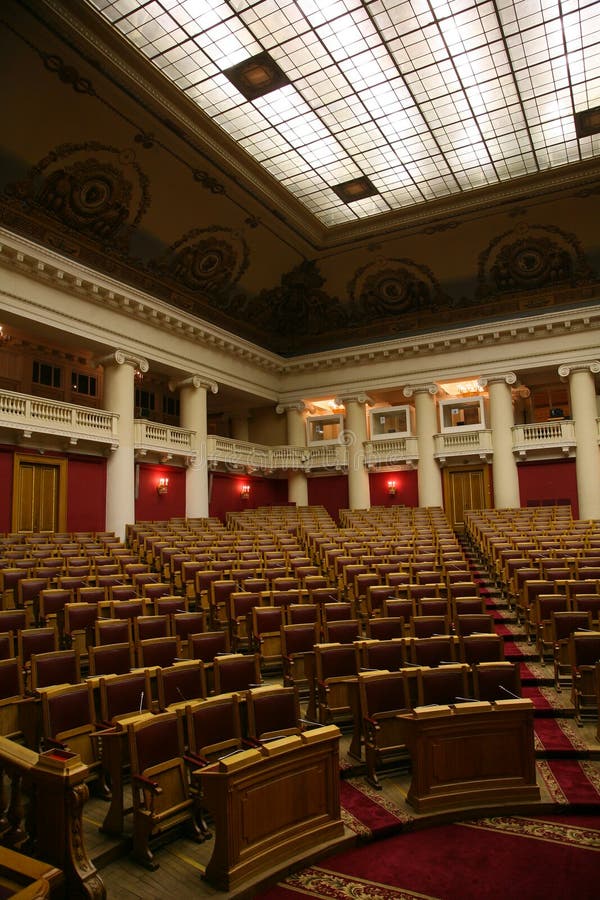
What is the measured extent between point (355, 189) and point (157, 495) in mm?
9559

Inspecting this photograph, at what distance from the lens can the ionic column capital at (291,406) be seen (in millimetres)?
20578

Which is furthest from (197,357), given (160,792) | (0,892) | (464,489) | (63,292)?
(0,892)

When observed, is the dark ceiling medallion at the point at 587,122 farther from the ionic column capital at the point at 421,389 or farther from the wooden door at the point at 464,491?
the wooden door at the point at 464,491

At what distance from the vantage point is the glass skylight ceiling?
11164mm

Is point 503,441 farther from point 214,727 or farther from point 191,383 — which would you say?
point 214,727

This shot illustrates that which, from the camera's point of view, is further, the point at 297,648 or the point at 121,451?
the point at 121,451

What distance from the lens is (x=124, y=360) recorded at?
14.8 meters

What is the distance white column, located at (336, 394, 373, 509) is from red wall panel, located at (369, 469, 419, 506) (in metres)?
0.25

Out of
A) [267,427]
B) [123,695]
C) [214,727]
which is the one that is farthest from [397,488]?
[214,727]

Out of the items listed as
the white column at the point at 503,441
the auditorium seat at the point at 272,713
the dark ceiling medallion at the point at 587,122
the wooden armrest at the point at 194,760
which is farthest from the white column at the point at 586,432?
the wooden armrest at the point at 194,760

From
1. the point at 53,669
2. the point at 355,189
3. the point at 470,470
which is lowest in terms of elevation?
the point at 53,669

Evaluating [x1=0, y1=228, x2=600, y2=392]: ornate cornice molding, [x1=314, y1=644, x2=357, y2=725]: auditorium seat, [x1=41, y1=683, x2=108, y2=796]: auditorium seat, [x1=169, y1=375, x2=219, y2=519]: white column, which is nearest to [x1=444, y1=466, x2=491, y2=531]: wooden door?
[x1=0, y1=228, x2=600, y2=392]: ornate cornice molding

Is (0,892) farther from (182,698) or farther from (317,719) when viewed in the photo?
(317,719)

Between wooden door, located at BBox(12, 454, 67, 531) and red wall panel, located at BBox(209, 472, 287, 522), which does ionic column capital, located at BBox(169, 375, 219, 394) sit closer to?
red wall panel, located at BBox(209, 472, 287, 522)
